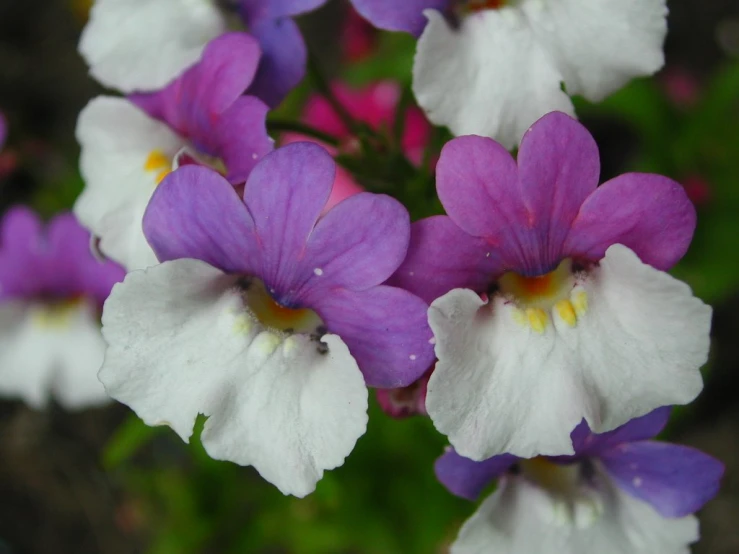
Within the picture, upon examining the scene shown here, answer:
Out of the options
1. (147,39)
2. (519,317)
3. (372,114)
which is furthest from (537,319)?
(372,114)

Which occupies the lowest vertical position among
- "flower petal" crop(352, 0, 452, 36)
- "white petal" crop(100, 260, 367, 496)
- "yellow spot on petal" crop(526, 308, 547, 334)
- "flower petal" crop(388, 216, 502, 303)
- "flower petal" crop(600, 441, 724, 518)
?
"flower petal" crop(600, 441, 724, 518)

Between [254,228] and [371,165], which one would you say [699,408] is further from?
[254,228]

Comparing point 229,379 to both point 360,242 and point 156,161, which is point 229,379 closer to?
point 360,242

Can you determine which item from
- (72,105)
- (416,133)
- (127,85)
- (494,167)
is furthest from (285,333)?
(72,105)

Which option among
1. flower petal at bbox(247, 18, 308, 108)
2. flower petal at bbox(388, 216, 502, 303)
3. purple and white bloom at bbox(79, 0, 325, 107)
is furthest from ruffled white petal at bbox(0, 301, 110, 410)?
flower petal at bbox(388, 216, 502, 303)

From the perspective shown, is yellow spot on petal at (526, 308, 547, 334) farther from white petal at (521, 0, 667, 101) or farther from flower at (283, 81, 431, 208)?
flower at (283, 81, 431, 208)

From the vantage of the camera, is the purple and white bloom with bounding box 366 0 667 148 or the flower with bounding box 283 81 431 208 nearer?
the purple and white bloom with bounding box 366 0 667 148

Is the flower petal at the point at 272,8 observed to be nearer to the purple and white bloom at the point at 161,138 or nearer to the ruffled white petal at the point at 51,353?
the purple and white bloom at the point at 161,138
